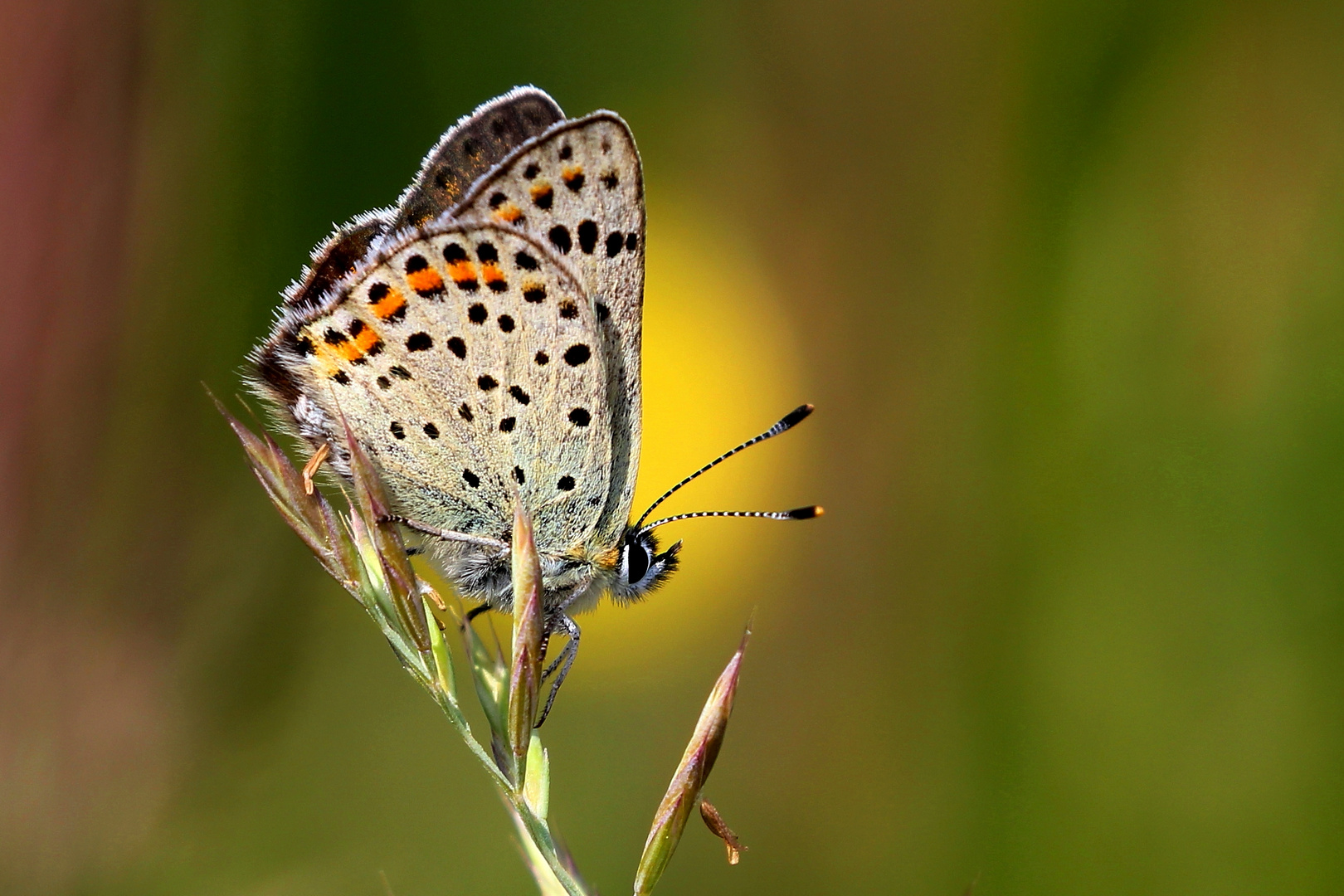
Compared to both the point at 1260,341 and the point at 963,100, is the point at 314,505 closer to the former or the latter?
the point at 1260,341

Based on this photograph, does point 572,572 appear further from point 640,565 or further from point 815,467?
point 815,467

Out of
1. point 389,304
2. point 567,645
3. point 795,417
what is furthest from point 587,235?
point 567,645

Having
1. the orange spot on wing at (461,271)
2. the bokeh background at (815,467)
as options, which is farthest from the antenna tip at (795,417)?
the bokeh background at (815,467)

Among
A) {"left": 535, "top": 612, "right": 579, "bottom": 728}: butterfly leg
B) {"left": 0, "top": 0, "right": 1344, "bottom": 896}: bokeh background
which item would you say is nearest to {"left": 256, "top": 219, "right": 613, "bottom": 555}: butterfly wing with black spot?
{"left": 535, "top": 612, "right": 579, "bottom": 728}: butterfly leg

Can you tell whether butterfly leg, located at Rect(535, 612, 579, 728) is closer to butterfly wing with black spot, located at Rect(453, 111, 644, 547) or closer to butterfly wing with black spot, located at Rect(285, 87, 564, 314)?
butterfly wing with black spot, located at Rect(453, 111, 644, 547)

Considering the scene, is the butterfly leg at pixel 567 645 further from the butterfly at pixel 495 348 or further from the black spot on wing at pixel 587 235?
the black spot on wing at pixel 587 235

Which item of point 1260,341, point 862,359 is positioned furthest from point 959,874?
point 862,359
